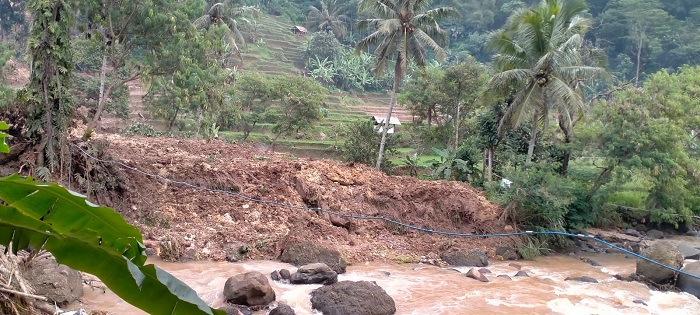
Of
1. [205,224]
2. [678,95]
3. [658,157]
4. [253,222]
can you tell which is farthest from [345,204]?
[678,95]

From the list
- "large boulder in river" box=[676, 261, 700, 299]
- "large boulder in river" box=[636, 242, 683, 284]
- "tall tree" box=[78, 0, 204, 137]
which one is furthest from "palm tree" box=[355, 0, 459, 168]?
"large boulder in river" box=[676, 261, 700, 299]

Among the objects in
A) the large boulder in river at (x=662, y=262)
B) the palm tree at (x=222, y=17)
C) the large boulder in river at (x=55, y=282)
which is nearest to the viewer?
the large boulder in river at (x=55, y=282)

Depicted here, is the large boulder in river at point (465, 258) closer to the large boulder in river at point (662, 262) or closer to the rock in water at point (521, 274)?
the rock in water at point (521, 274)

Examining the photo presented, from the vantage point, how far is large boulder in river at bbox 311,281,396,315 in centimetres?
848

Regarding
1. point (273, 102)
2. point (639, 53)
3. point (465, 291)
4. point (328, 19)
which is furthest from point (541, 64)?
point (328, 19)

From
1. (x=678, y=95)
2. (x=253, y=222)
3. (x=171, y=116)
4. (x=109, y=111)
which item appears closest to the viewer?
Answer: (x=253, y=222)

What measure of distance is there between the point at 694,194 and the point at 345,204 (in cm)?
1154

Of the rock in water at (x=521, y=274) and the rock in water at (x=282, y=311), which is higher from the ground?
the rock in water at (x=282, y=311)

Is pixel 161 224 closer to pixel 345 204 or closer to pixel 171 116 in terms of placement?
pixel 345 204

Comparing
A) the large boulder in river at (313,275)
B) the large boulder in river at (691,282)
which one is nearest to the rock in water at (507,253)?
the large boulder in river at (691,282)

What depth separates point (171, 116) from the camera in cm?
2370

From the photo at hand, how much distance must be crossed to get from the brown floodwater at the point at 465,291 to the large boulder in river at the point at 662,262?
41 centimetres

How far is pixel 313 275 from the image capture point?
999 cm

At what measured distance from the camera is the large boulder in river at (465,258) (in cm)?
1307
